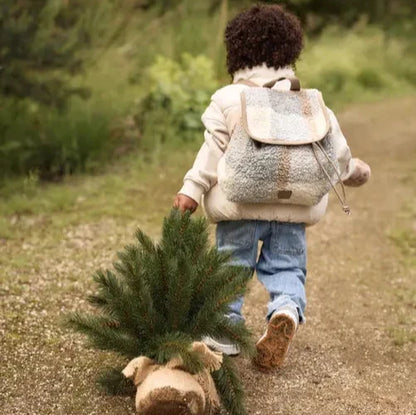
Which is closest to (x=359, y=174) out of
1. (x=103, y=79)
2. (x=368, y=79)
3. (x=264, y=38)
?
(x=264, y=38)

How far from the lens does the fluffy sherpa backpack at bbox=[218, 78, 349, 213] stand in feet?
10.1

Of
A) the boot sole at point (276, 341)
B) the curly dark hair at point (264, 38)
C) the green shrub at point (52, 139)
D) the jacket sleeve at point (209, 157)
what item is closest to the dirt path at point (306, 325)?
the boot sole at point (276, 341)

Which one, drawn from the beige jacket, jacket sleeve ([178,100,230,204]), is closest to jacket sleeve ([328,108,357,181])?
the beige jacket

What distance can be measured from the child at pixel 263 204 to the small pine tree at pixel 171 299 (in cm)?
27

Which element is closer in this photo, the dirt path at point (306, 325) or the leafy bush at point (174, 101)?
the dirt path at point (306, 325)

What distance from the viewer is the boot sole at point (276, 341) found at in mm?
3207

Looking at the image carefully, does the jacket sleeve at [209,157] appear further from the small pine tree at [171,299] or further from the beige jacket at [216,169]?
the small pine tree at [171,299]

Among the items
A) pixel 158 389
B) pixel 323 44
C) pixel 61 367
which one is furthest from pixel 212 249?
pixel 323 44

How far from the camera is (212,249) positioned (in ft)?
9.90

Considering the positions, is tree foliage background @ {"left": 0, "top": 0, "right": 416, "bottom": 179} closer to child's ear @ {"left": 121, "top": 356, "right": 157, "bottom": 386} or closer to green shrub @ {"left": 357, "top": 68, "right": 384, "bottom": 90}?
green shrub @ {"left": 357, "top": 68, "right": 384, "bottom": 90}

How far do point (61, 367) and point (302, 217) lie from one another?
120 cm

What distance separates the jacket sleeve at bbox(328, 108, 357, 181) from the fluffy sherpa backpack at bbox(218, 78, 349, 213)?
124mm

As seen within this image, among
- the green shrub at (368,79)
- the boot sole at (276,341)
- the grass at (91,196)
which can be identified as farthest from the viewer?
the green shrub at (368,79)

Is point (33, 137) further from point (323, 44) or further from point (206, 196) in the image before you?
point (323, 44)
